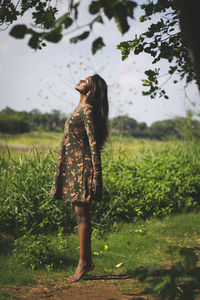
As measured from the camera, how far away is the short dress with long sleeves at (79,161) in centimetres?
299

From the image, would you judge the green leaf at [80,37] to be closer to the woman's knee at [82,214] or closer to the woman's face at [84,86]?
the woman's face at [84,86]

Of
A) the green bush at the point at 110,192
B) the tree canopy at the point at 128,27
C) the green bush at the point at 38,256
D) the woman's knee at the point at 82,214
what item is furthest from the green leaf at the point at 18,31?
the green bush at the point at 110,192

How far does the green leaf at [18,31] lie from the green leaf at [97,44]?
12.8 inches

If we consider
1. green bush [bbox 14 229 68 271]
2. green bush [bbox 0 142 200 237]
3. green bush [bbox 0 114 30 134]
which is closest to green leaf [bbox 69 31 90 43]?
green bush [bbox 14 229 68 271]

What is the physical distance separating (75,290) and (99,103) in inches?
77.4

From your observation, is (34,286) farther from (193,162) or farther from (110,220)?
(193,162)

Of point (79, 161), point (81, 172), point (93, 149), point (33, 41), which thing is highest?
point (33, 41)

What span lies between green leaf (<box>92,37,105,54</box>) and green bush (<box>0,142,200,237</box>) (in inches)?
126

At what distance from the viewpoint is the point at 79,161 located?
3057 millimetres

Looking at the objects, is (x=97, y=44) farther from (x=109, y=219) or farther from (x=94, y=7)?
(x=109, y=219)

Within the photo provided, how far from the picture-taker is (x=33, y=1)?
10.1 ft

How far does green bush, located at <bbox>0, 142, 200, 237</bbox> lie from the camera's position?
467 centimetres

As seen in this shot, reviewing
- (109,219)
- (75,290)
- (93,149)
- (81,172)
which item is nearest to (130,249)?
(109,219)

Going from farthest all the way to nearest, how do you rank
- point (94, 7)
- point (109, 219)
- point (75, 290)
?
point (109, 219) → point (75, 290) → point (94, 7)
